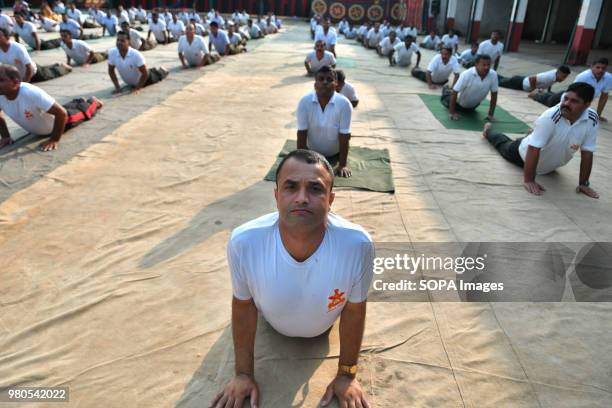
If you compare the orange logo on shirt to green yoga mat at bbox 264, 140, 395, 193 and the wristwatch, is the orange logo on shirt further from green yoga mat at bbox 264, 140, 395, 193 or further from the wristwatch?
green yoga mat at bbox 264, 140, 395, 193

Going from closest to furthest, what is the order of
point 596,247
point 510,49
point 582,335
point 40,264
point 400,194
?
point 582,335 < point 40,264 < point 596,247 < point 400,194 < point 510,49

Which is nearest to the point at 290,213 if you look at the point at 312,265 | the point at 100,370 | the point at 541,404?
the point at 312,265

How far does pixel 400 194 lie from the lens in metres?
4.28

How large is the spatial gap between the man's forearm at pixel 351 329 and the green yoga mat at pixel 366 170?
2.59 metres

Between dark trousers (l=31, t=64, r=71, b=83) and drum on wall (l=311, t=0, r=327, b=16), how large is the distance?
2992 cm

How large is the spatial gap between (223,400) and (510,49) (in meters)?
19.3

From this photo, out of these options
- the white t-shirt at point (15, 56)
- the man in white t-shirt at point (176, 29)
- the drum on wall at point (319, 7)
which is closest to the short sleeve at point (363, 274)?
the white t-shirt at point (15, 56)

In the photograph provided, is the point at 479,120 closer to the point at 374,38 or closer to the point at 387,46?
the point at 387,46

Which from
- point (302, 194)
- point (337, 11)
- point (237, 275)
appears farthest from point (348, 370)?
point (337, 11)

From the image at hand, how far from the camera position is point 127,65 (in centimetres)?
797

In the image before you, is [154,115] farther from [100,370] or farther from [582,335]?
[582,335]

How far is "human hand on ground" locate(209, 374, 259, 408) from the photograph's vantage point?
190 centimetres

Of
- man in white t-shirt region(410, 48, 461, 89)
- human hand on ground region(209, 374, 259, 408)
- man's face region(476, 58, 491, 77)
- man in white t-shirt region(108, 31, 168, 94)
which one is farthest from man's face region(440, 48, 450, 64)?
human hand on ground region(209, 374, 259, 408)

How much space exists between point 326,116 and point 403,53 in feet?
30.7
